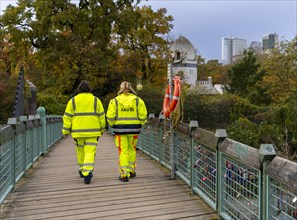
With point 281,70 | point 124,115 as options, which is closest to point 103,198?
point 124,115

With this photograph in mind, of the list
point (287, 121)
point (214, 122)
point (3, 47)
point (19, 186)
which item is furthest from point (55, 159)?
point (3, 47)

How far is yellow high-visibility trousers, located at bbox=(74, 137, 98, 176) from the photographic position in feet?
20.2

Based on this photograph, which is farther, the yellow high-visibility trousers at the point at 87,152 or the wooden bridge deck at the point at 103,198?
the yellow high-visibility trousers at the point at 87,152

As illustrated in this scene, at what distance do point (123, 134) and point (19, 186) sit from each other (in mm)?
1835

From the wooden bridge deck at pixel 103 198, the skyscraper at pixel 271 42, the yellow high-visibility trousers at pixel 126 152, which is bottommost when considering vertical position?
the wooden bridge deck at pixel 103 198

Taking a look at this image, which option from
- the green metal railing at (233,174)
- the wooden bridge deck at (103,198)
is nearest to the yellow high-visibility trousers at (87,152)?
the wooden bridge deck at (103,198)

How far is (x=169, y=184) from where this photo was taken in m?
6.12

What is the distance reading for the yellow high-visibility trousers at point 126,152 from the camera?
20.8 feet

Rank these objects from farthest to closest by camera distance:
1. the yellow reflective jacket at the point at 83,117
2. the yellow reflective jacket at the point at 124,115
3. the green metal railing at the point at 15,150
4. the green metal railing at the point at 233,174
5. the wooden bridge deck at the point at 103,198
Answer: the yellow reflective jacket at the point at 124,115
the yellow reflective jacket at the point at 83,117
the green metal railing at the point at 15,150
the wooden bridge deck at the point at 103,198
the green metal railing at the point at 233,174

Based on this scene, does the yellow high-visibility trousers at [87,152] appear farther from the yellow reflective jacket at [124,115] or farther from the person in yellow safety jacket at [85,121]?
the yellow reflective jacket at [124,115]

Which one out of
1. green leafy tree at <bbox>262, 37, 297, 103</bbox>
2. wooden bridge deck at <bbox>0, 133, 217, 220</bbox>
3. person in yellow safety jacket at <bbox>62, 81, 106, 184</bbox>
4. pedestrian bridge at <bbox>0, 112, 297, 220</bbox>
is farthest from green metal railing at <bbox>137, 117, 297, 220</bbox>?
green leafy tree at <bbox>262, 37, 297, 103</bbox>

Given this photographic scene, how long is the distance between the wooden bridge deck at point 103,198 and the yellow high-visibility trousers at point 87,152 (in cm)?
27

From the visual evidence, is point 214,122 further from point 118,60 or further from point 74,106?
point 74,106

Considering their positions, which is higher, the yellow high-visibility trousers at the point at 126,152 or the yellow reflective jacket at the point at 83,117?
the yellow reflective jacket at the point at 83,117
